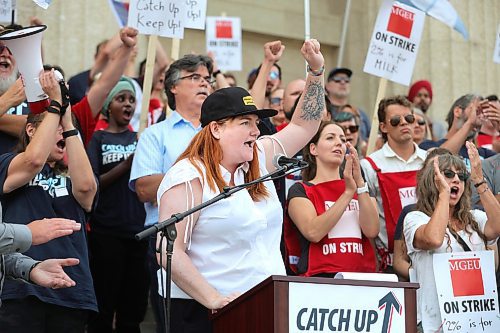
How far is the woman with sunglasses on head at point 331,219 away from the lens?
6.96 meters

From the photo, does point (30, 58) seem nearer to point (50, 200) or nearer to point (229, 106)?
point (50, 200)

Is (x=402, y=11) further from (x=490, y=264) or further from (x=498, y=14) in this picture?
(x=498, y=14)

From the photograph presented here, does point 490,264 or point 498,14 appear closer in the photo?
point 490,264

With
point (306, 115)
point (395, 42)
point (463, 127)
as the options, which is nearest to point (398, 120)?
point (463, 127)

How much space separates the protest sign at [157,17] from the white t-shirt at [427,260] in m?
2.52

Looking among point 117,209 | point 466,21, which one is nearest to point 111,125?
point 117,209

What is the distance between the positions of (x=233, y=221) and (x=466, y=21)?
361 inches

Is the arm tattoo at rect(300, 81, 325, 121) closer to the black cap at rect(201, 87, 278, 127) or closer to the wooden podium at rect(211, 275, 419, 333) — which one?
the black cap at rect(201, 87, 278, 127)

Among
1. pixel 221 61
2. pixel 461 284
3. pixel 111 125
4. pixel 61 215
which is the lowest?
pixel 461 284

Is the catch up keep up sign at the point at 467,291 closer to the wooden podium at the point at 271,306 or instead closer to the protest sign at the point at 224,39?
the wooden podium at the point at 271,306

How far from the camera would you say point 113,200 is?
793cm

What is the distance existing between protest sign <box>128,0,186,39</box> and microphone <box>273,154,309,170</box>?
3037mm

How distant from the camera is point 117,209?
26.0 ft


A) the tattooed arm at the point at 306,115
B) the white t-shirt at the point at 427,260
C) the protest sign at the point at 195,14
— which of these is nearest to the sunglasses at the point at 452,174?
the white t-shirt at the point at 427,260
